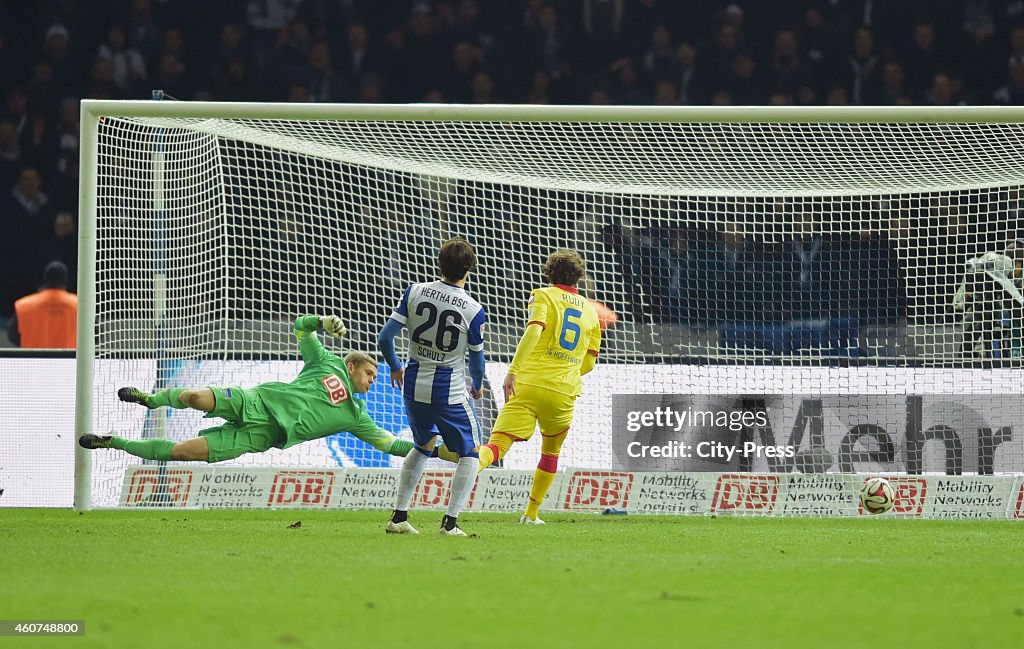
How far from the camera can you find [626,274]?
419 inches

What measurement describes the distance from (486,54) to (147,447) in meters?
8.41

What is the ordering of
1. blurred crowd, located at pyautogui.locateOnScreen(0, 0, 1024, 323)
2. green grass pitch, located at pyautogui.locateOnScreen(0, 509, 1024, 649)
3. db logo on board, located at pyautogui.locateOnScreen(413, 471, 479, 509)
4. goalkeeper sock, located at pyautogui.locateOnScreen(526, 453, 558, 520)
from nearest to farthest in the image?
green grass pitch, located at pyautogui.locateOnScreen(0, 509, 1024, 649)
goalkeeper sock, located at pyautogui.locateOnScreen(526, 453, 558, 520)
db logo on board, located at pyautogui.locateOnScreen(413, 471, 479, 509)
blurred crowd, located at pyautogui.locateOnScreen(0, 0, 1024, 323)

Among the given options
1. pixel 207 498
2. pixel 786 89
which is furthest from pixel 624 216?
pixel 786 89

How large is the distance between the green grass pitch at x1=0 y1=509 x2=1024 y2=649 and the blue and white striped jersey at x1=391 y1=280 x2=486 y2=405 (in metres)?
0.81

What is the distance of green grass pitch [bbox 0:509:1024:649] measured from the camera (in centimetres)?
389

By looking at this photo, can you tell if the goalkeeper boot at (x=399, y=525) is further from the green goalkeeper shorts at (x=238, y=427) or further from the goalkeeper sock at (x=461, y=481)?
the green goalkeeper shorts at (x=238, y=427)

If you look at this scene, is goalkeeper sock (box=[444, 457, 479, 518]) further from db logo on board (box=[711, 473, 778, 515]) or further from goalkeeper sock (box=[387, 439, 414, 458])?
db logo on board (box=[711, 473, 778, 515])

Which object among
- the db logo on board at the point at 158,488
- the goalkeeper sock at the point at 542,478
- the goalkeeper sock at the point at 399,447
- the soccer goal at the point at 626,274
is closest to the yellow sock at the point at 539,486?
the goalkeeper sock at the point at 542,478

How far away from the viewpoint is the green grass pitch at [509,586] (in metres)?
3.89

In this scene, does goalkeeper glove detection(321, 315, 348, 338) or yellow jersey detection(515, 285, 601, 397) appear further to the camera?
goalkeeper glove detection(321, 315, 348, 338)

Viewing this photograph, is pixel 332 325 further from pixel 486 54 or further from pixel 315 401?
pixel 486 54

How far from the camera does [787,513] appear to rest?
905 centimetres

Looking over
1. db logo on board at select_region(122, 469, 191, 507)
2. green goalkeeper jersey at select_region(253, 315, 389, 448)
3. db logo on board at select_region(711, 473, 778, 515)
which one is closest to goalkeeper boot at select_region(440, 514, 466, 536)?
green goalkeeper jersey at select_region(253, 315, 389, 448)

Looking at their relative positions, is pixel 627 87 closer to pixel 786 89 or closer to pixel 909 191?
pixel 786 89
